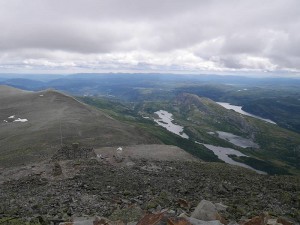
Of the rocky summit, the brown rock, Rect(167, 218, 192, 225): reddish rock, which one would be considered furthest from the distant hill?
Rect(167, 218, 192, 225): reddish rock

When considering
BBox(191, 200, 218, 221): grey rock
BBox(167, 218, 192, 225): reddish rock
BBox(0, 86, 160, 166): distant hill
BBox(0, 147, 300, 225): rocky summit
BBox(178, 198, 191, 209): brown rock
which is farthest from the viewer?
BBox(0, 86, 160, 166): distant hill

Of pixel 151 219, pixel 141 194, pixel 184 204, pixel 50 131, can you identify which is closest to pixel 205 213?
pixel 151 219

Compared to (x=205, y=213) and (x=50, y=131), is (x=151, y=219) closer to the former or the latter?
(x=205, y=213)

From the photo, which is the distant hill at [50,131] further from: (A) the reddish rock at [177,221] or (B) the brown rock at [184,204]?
(A) the reddish rock at [177,221]

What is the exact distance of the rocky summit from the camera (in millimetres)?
21875

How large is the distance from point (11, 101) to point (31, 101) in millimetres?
10303

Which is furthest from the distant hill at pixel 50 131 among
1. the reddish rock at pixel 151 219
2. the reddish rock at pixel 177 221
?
the reddish rock at pixel 177 221

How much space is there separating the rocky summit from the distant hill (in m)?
20.7

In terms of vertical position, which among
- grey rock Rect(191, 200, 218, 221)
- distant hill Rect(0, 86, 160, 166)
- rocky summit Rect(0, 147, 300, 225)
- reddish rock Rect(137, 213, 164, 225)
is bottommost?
distant hill Rect(0, 86, 160, 166)

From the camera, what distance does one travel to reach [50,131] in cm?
8169

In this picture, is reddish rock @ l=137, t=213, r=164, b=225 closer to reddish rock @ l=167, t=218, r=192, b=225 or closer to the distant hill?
reddish rock @ l=167, t=218, r=192, b=225

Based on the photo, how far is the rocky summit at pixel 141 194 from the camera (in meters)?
21.9

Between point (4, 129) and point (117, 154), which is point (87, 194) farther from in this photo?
point (4, 129)

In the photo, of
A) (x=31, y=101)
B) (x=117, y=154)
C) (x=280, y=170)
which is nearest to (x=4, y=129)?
(x=31, y=101)
